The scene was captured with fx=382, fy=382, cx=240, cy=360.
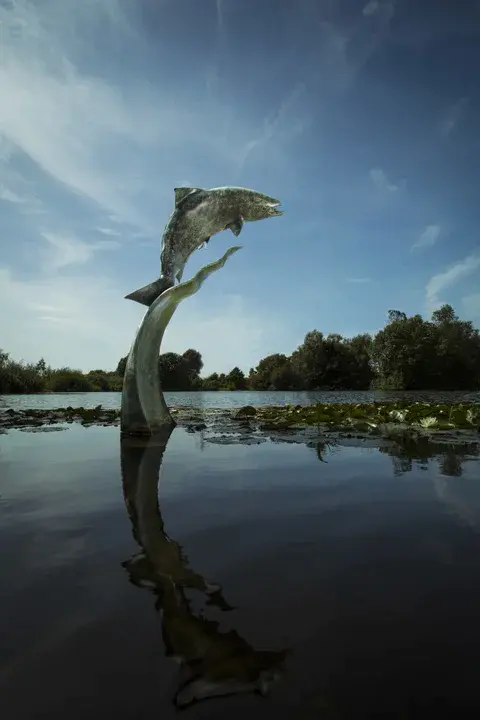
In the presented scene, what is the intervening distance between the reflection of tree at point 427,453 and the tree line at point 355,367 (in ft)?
130

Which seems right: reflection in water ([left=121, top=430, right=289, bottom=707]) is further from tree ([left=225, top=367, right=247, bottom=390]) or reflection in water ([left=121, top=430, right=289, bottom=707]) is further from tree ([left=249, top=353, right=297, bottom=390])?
tree ([left=225, top=367, right=247, bottom=390])

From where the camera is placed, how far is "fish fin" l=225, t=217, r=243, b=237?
7.31 metres

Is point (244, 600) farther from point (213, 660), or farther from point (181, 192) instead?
point (181, 192)

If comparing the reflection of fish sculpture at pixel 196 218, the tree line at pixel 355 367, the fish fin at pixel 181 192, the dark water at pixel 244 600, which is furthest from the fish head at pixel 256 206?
the tree line at pixel 355 367

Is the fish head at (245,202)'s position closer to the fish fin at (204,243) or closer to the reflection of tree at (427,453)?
the fish fin at (204,243)

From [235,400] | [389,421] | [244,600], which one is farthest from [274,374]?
[244,600]

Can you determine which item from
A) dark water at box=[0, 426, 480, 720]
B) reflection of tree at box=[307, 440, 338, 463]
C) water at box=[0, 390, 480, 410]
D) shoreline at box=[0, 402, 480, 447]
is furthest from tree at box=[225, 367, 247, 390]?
dark water at box=[0, 426, 480, 720]

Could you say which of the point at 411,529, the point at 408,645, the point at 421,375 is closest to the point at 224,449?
the point at 411,529

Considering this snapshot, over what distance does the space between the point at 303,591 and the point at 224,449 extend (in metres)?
4.15

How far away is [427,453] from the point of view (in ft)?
16.3

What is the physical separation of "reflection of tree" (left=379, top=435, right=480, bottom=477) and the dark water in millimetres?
626

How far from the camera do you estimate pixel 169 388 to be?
7031 centimetres

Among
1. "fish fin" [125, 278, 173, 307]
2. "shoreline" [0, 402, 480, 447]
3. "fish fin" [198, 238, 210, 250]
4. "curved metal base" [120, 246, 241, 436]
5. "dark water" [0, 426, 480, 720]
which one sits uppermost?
"fish fin" [198, 238, 210, 250]

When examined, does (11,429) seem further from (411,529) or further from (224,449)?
(411,529)
